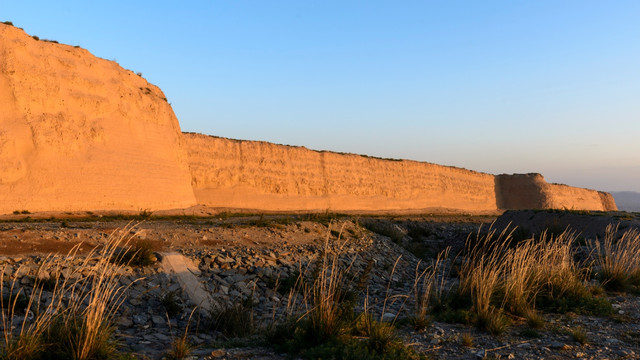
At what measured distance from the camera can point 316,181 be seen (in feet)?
134

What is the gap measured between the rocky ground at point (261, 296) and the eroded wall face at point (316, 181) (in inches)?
751

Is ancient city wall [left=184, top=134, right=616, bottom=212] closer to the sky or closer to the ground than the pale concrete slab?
closer to the sky

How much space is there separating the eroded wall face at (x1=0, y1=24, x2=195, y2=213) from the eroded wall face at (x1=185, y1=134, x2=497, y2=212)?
4.82 metres

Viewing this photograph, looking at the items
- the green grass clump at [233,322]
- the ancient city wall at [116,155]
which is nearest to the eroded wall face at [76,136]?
the ancient city wall at [116,155]

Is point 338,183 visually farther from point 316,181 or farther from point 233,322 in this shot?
point 233,322

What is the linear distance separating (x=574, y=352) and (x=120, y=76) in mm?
29210

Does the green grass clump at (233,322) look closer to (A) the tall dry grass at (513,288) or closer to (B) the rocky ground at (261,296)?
(B) the rocky ground at (261,296)

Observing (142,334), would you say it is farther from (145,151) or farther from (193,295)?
(145,151)

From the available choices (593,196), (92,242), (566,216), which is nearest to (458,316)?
(92,242)

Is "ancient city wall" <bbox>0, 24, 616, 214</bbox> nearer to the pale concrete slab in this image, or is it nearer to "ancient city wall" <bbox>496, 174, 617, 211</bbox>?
the pale concrete slab

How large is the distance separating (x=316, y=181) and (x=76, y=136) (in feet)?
74.2

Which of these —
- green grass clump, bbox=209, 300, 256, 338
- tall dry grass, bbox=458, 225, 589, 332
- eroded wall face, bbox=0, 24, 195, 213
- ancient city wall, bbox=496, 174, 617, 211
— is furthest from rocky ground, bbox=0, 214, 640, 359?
ancient city wall, bbox=496, 174, 617, 211

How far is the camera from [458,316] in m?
6.28

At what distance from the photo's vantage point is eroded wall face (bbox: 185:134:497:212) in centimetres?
3334
